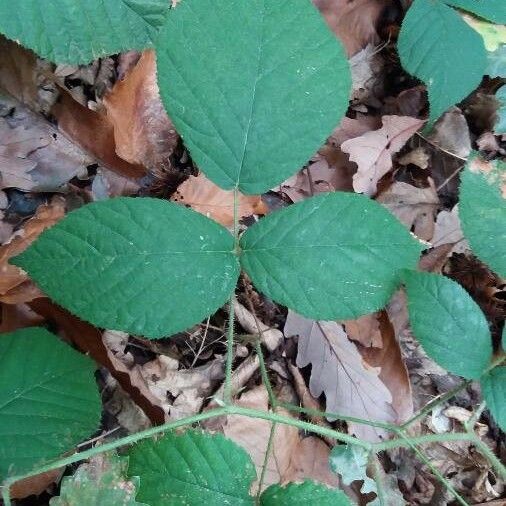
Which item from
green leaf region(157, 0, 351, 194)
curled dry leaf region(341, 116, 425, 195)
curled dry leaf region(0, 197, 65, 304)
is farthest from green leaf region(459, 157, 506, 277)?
curled dry leaf region(0, 197, 65, 304)

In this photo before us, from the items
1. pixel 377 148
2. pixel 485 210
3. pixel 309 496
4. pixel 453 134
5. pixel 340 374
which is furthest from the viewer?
pixel 453 134

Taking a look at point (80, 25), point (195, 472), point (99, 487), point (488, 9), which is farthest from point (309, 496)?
point (488, 9)

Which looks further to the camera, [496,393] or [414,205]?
[414,205]

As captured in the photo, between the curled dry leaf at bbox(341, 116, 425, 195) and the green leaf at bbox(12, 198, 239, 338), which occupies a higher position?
the green leaf at bbox(12, 198, 239, 338)

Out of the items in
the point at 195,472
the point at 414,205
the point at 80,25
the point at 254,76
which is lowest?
the point at 414,205

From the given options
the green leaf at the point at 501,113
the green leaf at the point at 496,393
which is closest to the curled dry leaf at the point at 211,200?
the green leaf at the point at 496,393

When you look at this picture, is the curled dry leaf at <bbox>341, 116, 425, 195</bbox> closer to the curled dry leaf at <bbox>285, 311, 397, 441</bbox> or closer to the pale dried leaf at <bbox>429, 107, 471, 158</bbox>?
the pale dried leaf at <bbox>429, 107, 471, 158</bbox>

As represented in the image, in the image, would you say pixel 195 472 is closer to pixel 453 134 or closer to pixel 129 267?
pixel 129 267

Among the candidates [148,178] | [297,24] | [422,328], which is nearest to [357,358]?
[422,328]
